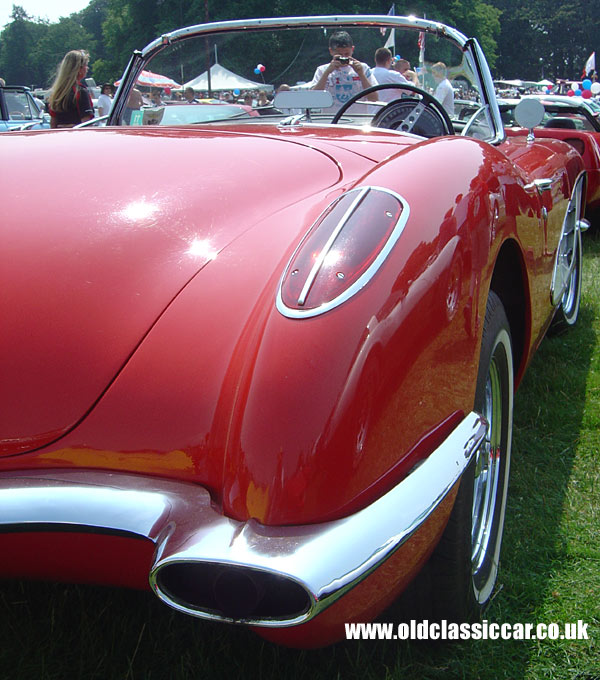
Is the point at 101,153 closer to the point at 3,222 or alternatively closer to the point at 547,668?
the point at 3,222

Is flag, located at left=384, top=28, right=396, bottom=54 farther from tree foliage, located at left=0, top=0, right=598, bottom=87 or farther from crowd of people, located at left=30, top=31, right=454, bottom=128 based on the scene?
tree foliage, located at left=0, top=0, right=598, bottom=87

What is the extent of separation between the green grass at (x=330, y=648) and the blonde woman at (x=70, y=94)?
13.3 feet

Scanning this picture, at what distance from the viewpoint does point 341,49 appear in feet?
9.88

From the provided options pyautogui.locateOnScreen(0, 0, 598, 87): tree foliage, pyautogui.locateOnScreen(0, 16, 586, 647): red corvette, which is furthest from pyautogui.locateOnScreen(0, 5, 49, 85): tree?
pyautogui.locateOnScreen(0, 16, 586, 647): red corvette

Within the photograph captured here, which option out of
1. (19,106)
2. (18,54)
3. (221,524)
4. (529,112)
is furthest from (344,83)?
(18,54)

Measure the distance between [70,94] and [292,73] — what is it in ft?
8.80

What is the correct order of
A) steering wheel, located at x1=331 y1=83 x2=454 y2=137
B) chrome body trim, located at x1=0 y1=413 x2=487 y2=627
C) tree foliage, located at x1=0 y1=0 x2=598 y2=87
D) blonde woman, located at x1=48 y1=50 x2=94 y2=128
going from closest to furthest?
chrome body trim, located at x1=0 y1=413 x2=487 y2=627 < steering wheel, located at x1=331 y1=83 x2=454 y2=137 < blonde woman, located at x1=48 y1=50 x2=94 y2=128 < tree foliage, located at x1=0 y1=0 x2=598 y2=87

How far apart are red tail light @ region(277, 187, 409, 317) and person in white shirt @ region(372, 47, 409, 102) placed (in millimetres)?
1644

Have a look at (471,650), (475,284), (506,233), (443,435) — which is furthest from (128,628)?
(506,233)

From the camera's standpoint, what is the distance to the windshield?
297 cm

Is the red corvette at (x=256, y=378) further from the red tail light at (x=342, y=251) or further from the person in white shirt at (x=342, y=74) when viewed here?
the person in white shirt at (x=342, y=74)

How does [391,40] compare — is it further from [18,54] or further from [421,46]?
[18,54]

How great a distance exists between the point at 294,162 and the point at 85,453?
94 centimetres

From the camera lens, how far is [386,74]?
296 centimetres
